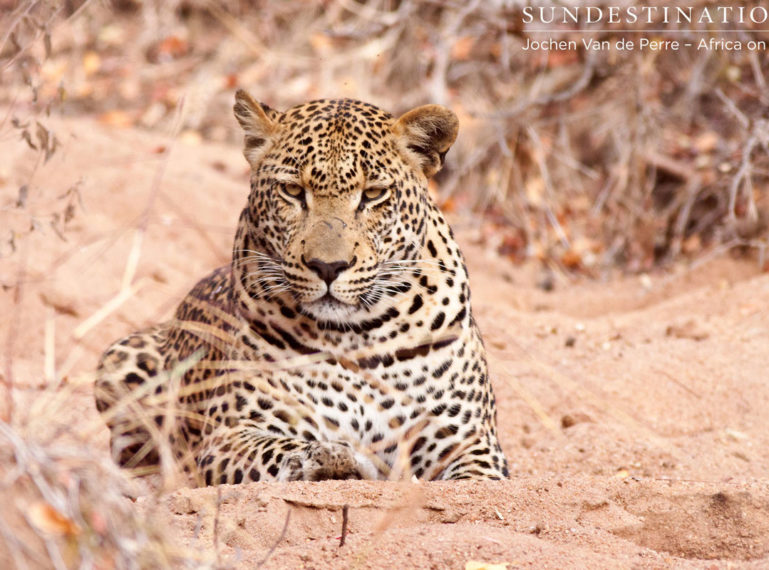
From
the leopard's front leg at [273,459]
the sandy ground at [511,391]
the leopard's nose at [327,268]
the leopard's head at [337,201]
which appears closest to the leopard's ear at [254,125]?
the leopard's head at [337,201]

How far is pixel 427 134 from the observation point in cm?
507

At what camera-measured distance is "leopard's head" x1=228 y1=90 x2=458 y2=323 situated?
466cm

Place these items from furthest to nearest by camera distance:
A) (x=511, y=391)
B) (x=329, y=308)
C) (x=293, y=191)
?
1. (x=511, y=391)
2. (x=293, y=191)
3. (x=329, y=308)

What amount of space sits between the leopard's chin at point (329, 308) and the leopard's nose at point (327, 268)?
82 millimetres

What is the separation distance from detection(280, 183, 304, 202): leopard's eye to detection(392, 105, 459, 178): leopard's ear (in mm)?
504

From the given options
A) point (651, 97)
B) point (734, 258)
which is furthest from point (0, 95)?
point (734, 258)

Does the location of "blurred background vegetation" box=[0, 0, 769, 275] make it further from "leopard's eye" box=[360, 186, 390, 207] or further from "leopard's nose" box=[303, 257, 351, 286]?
"leopard's nose" box=[303, 257, 351, 286]

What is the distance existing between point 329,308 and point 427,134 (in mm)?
952

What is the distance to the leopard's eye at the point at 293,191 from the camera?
493cm

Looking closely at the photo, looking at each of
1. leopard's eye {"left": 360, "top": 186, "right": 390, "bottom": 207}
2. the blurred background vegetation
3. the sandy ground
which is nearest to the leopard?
leopard's eye {"left": 360, "top": 186, "right": 390, "bottom": 207}

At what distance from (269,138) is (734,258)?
5.30 meters

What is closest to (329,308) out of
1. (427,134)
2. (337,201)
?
(337,201)

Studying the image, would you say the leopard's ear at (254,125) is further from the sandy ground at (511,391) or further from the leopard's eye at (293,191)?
the sandy ground at (511,391)

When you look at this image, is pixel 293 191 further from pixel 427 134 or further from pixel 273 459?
pixel 273 459
